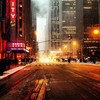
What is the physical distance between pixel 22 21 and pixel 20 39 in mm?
10490

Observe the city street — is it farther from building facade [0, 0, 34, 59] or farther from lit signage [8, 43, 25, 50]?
lit signage [8, 43, 25, 50]

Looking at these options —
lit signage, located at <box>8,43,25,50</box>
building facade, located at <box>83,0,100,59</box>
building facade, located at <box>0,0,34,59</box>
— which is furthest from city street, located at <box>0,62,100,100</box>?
building facade, located at <box>83,0,100,59</box>

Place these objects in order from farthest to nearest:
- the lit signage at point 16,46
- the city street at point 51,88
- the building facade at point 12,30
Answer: the lit signage at point 16,46 < the building facade at point 12,30 < the city street at point 51,88

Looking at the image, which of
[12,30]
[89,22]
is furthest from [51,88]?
[89,22]

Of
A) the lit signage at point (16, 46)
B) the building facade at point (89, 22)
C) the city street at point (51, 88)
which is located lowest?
the city street at point (51, 88)

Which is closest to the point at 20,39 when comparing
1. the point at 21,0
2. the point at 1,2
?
the point at 21,0

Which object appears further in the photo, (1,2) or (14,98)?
(1,2)

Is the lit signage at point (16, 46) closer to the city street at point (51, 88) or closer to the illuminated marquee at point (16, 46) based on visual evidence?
the illuminated marquee at point (16, 46)

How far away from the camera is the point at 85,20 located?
7662 inches

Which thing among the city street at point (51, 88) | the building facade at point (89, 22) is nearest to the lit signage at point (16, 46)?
the city street at point (51, 88)

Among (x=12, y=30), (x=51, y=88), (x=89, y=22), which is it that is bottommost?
(x=51, y=88)

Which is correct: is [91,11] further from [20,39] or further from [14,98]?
[14,98]

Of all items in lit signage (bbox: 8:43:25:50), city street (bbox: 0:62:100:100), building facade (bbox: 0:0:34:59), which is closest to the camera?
city street (bbox: 0:62:100:100)

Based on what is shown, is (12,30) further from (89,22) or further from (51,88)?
(51,88)
